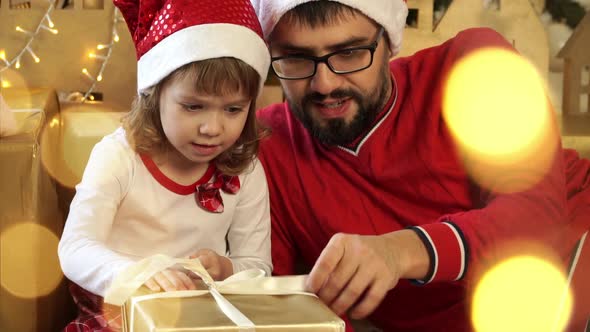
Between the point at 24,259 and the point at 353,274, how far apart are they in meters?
0.79

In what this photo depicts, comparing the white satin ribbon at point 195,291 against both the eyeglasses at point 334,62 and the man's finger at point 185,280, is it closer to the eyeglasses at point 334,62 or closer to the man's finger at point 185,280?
the man's finger at point 185,280

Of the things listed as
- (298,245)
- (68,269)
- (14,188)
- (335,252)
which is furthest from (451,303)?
(14,188)

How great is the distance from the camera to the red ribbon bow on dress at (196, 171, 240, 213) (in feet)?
4.90

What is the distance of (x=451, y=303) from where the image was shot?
157 cm

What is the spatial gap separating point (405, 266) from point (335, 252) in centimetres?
17

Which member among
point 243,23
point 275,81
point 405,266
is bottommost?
point 275,81

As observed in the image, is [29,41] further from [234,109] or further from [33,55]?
[234,109]

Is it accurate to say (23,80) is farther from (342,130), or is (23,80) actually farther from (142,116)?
(342,130)

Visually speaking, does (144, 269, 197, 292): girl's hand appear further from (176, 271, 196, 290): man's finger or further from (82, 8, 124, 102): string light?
(82, 8, 124, 102): string light

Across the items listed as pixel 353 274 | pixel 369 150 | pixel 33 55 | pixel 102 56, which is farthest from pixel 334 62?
pixel 33 55

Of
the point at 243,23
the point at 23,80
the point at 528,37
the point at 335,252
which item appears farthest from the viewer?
the point at 528,37

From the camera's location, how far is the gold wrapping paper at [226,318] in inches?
33.7

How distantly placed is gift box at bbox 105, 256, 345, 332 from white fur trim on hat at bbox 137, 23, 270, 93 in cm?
43

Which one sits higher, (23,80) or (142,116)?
(142,116)
